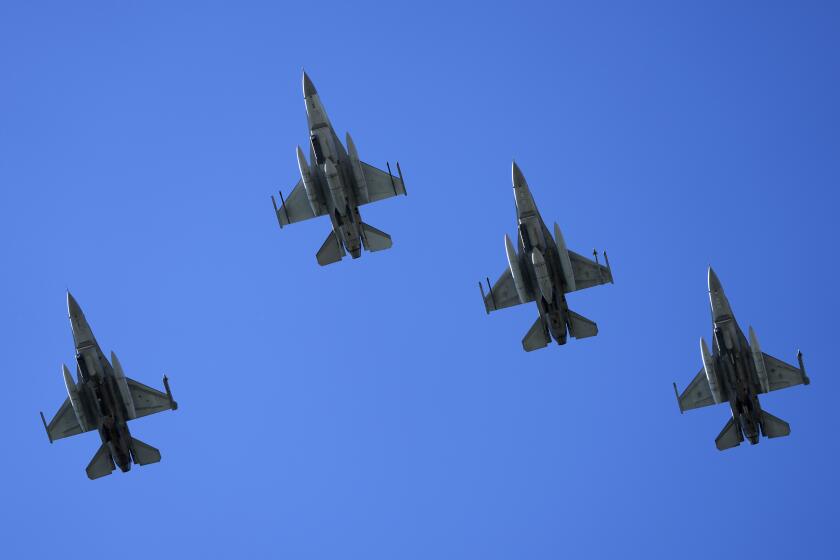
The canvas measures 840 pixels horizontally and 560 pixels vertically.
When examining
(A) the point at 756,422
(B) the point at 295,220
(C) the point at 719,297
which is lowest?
(A) the point at 756,422

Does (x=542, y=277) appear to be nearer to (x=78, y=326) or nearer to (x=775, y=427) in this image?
(x=775, y=427)

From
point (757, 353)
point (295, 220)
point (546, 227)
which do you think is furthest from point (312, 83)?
point (757, 353)

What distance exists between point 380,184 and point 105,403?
1283 centimetres

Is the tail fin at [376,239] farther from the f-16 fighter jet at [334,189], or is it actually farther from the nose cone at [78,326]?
the nose cone at [78,326]

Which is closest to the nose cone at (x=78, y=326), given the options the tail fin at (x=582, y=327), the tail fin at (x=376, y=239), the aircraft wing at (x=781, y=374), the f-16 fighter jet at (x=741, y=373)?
the tail fin at (x=376, y=239)

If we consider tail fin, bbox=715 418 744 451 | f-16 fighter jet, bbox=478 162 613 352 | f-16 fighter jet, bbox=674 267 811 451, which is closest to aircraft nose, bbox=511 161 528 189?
f-16 fighter jet, bbox=478 162 613 352

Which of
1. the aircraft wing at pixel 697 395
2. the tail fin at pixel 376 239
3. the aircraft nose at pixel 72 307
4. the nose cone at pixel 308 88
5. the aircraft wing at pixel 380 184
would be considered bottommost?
the aircraft wing at pixel 697 395

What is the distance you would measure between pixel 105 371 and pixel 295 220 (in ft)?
31.5

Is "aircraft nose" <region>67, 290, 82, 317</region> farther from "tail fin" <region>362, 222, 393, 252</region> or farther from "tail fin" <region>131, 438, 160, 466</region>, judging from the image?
"tail fin" <region>362, 222, 393, 252</region>

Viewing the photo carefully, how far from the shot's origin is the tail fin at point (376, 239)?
176 ft

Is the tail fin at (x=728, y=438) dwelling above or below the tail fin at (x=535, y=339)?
below

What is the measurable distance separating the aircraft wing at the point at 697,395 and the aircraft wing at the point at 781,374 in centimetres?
272

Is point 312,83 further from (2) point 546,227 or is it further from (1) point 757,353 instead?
(1) point 757,353

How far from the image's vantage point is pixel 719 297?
5031 cm
